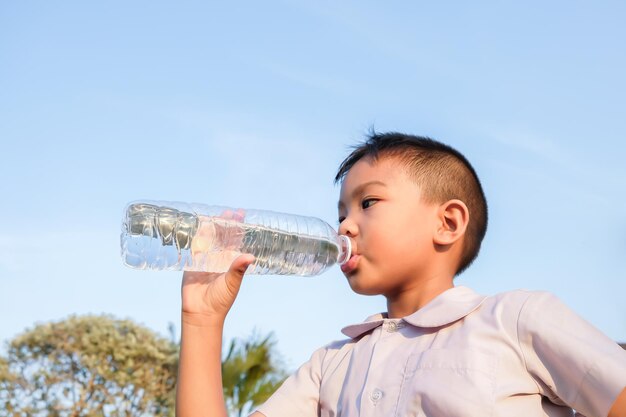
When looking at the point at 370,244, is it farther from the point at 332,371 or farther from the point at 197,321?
the point at 197,321

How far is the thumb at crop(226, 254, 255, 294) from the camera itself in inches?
105

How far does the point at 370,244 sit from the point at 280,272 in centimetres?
57

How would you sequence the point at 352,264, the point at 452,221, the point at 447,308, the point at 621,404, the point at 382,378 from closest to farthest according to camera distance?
the point at 621,404 → the point at 382,378 → the point at 447,308 → the point at 352,264 → the point at 452,221

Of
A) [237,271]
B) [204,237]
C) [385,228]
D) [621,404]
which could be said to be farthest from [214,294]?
[621,404]

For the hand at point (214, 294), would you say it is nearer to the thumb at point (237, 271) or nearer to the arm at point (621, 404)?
the thumb at point (237, 271)

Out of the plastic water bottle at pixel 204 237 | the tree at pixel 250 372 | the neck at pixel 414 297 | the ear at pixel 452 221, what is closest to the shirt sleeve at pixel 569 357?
the neck at pixel 414 297

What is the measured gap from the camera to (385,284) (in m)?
2.79

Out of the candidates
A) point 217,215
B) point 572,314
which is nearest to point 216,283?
point 217,215

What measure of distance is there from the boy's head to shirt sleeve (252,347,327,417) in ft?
1.99

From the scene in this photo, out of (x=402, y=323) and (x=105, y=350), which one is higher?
(x=402, y=323)

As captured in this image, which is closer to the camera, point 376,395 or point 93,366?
point 376,395

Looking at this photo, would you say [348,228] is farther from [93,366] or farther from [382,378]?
[93,366]

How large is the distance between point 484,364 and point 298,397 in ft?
2.19

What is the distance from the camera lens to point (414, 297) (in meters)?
2.82
